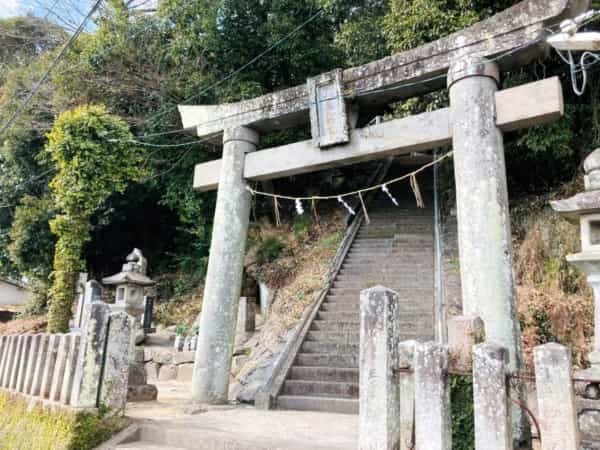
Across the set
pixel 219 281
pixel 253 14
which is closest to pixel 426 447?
pixel 219 281

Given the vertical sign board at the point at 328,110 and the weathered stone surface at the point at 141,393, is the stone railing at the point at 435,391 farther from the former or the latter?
the weathered stone surface at the point at 141,393

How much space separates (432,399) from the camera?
2.76 metres

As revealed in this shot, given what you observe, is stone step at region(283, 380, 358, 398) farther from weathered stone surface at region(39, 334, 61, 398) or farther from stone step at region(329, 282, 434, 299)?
weathered stone surface at region(39, 334, 61, 398)

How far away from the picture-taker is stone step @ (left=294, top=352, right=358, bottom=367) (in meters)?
6.88

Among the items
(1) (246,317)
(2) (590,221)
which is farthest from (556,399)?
(1) (246,317)

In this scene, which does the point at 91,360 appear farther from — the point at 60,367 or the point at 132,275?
the point at 132,275

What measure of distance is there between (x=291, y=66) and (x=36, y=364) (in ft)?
32.5

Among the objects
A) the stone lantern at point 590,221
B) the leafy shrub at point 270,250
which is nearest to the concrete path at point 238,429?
the stone lantern at point 590,221

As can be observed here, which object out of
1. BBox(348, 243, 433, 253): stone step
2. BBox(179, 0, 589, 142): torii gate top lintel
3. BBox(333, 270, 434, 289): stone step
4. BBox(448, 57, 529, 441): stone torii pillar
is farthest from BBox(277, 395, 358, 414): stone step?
BBox(348, 243, 433, 253): stone step

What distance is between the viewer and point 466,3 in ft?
26.8

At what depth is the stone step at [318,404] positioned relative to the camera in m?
5.80

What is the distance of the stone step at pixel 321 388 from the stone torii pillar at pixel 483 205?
7.39ft

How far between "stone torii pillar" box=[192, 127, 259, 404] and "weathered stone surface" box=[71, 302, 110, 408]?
7.59 ft

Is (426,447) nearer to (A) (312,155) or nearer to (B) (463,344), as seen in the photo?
(B) (463,344)
